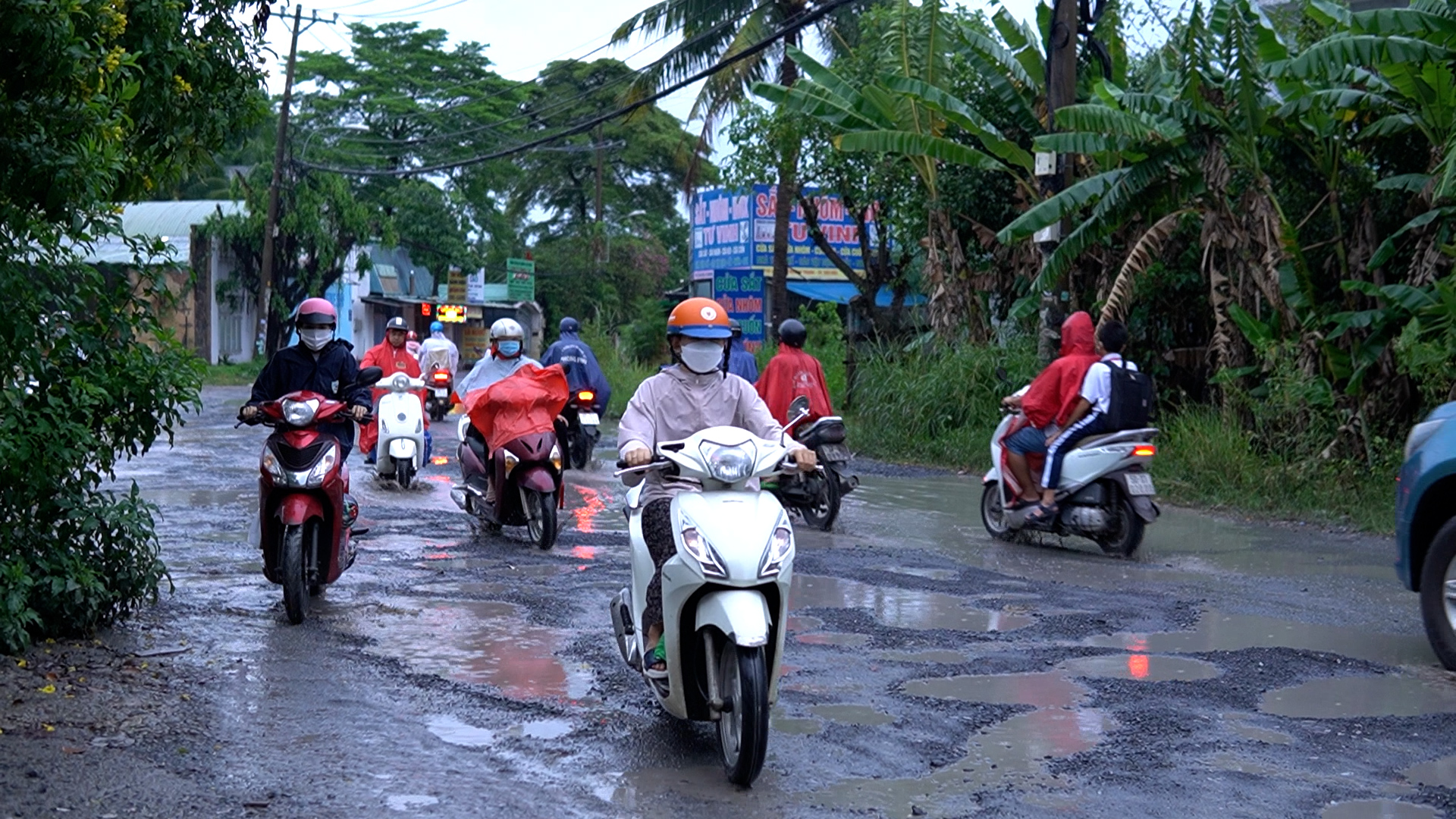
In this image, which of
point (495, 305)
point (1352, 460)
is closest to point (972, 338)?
point (1352, 460)

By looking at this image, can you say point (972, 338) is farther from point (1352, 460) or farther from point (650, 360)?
point (650, 360)

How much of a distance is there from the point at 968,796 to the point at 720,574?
Result: 107cm

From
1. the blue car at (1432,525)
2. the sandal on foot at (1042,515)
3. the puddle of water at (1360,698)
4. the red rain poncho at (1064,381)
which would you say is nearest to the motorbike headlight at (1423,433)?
the blue car at (1432,525)

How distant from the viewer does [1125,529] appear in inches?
418

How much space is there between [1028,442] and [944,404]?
25.6 ft

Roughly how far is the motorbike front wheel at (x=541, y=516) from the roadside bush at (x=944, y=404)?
317 inches

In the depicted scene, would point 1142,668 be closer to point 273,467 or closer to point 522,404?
point 273,467

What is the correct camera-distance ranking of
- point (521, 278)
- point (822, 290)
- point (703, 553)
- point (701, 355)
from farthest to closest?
point (521, 278)
point (822, 290)
point (701, 355)
point (703, 553)

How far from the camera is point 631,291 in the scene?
53.4 metres

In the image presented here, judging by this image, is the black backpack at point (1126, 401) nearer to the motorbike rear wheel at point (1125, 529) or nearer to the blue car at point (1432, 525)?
the motorbike rear wheel at point (1125, 529)

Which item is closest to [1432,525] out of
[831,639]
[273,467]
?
[831,639]

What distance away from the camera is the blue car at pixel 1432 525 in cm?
687

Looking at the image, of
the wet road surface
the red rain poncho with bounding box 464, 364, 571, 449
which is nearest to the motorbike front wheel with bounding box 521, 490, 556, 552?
the wet road surface

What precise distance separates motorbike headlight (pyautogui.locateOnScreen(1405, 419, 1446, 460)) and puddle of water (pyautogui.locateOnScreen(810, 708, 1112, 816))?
2424 mm
